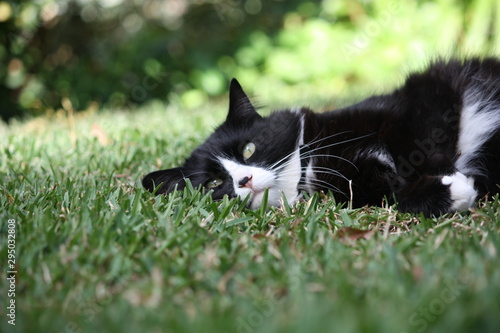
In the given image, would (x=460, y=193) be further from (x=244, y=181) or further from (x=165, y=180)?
(x=165, y=180)

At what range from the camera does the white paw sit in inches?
58.1

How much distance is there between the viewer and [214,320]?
828 mm

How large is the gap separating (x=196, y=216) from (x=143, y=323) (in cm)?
59

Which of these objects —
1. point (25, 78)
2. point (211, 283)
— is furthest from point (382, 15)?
point (211, 283)

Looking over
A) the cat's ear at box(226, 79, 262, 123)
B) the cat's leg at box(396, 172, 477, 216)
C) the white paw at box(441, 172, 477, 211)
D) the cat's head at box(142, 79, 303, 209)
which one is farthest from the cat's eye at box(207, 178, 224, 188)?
the white paw at box(441, 172, 477, 211)

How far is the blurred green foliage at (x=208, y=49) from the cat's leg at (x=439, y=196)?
346cm

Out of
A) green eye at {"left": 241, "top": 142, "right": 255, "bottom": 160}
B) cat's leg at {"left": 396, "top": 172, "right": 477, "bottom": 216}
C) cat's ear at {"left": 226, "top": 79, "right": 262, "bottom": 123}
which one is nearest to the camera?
cat's leg at {"left": 396, "top": 172, "right": 477, "bottom": 216}

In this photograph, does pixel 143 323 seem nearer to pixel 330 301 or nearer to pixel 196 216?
pixel 330 301

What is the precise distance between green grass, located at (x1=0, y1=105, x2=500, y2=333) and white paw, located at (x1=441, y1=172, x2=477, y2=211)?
0.06m

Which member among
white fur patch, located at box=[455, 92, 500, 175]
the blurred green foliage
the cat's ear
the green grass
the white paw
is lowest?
the green grass

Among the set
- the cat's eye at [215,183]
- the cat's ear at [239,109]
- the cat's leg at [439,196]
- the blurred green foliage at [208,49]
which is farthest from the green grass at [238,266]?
the blurred green foliage at [208,49]

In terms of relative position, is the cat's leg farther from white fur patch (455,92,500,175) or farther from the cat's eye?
the cat's eye

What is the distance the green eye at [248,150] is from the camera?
182 cm

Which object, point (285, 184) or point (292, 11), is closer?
point (285, 184)
